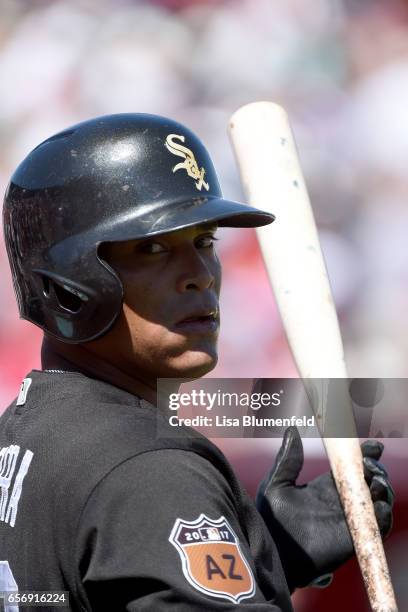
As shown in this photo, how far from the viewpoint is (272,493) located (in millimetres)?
1964

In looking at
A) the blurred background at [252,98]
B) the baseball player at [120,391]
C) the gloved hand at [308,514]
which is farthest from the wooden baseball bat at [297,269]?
the blurred background at [252,98]

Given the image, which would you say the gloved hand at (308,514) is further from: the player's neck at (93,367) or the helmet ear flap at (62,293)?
the helmet ear flap at (62,293)

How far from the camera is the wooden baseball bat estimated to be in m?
2.00

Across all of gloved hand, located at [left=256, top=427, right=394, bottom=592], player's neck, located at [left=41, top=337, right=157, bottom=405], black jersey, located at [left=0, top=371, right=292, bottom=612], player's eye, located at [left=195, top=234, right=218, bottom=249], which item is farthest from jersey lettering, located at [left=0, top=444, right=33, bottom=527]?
gloved hand, located at [left=256, top=427, right=394, bottom=592]

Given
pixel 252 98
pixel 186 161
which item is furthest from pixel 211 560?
pixel 252 98

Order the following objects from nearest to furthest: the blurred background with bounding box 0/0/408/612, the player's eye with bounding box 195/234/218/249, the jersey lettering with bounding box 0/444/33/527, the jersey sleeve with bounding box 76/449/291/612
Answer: the jersey sleeve with bounding box 76/449/291/612 → the jersey lettering with bounding box 0/444/33/527 → the player's eye with bounding box 195/234/218/249 → the blurred background with bounding box 0/0/408/612

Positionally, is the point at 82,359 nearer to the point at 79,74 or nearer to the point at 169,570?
the point at 169,570

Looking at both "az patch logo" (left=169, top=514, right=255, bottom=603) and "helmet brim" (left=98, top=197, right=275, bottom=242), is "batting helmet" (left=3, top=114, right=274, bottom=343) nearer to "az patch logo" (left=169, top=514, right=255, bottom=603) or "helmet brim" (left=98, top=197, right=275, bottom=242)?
"helmet brim" (left=98, top=197, right=275, bottom=242)

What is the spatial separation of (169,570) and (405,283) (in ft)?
8.74

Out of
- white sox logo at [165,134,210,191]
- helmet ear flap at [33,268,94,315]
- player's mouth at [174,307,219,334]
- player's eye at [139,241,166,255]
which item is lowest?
player's mouth at [174,307,219,334]

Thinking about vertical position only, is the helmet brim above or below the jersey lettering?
above

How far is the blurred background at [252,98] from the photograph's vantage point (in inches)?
147

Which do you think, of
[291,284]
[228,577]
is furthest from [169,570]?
[291,284]

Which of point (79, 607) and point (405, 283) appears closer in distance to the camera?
point (79, 607)
